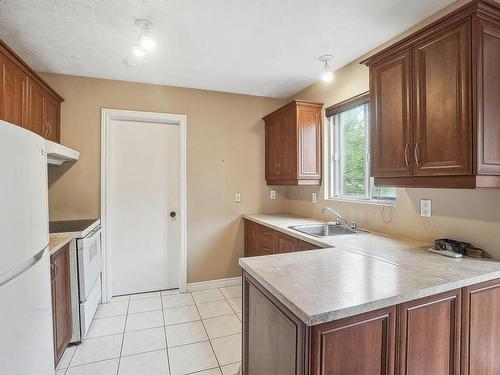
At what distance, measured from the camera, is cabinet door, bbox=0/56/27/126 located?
188 centimetres

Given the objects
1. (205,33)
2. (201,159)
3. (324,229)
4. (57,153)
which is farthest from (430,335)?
(201,159)

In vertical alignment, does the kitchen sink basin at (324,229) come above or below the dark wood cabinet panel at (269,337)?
above

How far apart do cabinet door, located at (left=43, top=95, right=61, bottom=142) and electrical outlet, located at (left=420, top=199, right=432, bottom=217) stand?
3254 mm

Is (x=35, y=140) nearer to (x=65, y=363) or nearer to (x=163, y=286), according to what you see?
(x=65, y=363)

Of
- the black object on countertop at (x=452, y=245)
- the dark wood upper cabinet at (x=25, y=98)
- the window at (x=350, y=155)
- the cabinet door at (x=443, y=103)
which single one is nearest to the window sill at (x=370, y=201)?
the window at (x=350, y=155)

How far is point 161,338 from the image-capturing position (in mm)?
2350

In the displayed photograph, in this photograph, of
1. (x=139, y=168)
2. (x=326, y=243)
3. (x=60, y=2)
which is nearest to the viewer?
(x=60, y=2)

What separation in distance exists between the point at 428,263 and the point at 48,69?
11.9ft

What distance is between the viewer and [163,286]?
338 centimetres

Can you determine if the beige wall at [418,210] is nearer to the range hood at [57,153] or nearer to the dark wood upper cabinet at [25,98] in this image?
the range hood at [57,153]

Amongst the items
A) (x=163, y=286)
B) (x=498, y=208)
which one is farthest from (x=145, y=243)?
(x=498, y=208)

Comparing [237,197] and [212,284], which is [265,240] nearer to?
[237,197]

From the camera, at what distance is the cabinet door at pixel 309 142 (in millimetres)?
2988

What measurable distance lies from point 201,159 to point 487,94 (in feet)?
8.89
